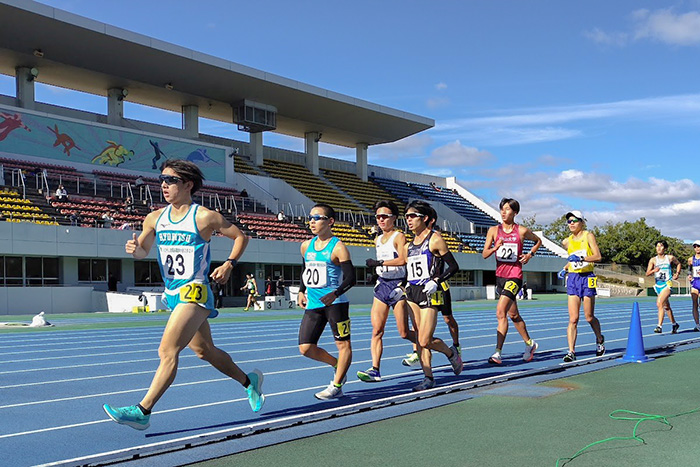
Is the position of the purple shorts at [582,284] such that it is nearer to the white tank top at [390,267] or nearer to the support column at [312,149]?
the white tank top at [390,267]

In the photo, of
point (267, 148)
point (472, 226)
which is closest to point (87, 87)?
point (267, 148)

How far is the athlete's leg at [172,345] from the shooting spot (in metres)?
5.54

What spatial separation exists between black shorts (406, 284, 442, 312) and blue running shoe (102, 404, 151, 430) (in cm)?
344

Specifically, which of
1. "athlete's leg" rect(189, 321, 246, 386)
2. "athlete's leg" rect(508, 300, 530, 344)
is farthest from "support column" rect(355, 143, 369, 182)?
"athlete's leg" rect(189, 321, 246, 386)

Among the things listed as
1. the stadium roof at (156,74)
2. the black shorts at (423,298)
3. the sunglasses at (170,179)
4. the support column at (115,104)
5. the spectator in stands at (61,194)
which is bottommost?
the black shorts at (423,298)

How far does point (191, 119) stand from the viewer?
144 ft

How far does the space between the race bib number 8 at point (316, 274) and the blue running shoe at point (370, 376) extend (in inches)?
→ 63.2

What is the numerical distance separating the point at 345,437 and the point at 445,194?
195 feet

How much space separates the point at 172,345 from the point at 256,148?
4347 cm

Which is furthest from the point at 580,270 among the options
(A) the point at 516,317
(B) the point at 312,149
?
(B) the point at 312,149

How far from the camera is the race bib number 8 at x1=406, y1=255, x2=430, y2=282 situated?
8.23 m

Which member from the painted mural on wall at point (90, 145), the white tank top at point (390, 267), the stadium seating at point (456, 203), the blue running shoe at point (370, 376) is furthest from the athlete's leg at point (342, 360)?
the stadium seating at point (456, 203)

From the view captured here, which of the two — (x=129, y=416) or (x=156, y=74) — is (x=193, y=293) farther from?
(x=156, y=74)

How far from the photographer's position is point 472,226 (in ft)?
188
